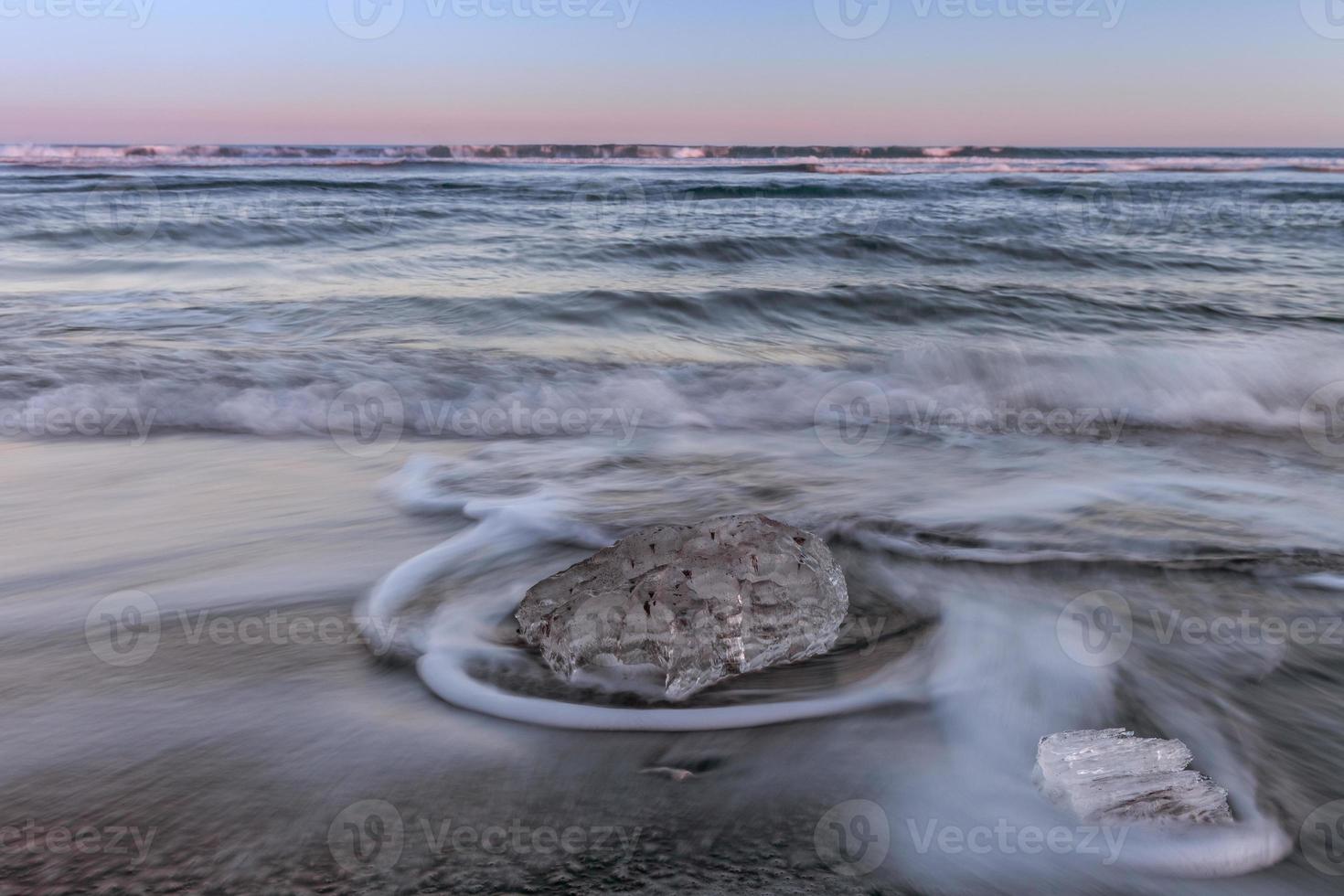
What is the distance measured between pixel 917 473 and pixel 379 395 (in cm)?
337

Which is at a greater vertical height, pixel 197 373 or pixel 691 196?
pixel 691 196

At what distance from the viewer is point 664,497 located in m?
4.10

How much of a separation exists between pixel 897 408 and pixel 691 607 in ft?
12.8

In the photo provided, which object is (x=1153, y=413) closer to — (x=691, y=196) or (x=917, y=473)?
(x=917, y=473)

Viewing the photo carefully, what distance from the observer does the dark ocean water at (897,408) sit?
2404mm

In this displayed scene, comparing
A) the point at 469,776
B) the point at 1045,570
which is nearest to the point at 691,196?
the point at 1045,570

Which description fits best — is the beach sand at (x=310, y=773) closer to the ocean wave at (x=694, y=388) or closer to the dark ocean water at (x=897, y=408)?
the dark ocean water at (x=897, y=408)

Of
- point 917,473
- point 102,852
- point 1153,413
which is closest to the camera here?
point 102,852

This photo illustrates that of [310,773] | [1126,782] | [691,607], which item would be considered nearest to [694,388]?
[691,607]

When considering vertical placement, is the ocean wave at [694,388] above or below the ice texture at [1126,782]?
above

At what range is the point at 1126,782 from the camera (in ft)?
6.23

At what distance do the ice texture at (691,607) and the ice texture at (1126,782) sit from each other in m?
0.69

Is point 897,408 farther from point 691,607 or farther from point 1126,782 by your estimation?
point 1126,782

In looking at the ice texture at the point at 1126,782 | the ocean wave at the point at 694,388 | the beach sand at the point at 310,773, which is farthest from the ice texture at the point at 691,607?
the ocean wave at the point at 694,388
